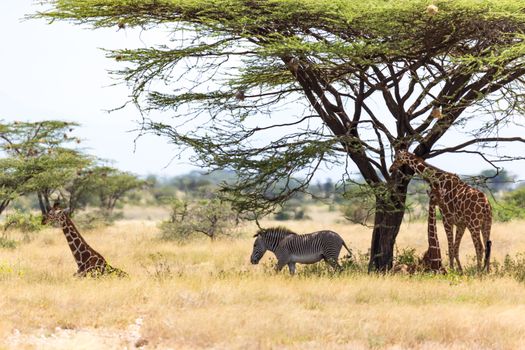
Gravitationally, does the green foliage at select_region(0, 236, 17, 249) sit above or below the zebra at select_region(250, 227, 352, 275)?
below

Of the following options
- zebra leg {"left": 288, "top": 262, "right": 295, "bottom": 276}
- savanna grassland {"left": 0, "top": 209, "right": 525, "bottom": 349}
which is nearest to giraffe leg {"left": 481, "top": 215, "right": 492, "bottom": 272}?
savanna grassland {"left": 0, "top": 209, "right": 525, "bottom": 349}

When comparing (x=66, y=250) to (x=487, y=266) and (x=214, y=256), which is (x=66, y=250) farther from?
(x=487, y=266)

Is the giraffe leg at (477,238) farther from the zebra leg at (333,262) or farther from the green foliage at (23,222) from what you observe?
the green foliage at (23,222)

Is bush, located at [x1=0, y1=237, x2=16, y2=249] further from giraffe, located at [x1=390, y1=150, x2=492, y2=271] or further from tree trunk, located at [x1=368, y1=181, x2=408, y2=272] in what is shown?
giraffe, located at [x1=390, y1=150, x2=492, y2=271]

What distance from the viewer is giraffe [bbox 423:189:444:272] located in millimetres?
14539

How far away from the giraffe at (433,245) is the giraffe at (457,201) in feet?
0.38

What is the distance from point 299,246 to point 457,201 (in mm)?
3061

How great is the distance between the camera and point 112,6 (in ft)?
45.7

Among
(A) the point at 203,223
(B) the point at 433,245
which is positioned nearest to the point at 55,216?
(B) the point at 433,245

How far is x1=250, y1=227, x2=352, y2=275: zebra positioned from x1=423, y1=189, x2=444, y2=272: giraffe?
1.54 meters

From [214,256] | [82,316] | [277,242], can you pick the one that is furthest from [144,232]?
[82,316]

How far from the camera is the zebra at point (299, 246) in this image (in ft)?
48.0

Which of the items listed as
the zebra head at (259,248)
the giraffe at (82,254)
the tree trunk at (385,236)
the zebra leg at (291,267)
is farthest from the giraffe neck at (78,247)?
the tree trunk at (385,236)

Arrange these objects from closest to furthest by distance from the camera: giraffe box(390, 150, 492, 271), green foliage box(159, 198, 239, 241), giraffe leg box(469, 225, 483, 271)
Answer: giraffe box(390, 150, 492, 271) < giraffe leg box(469, 225, 483, 271) < green foliage box(159, 198, 239, 241)
